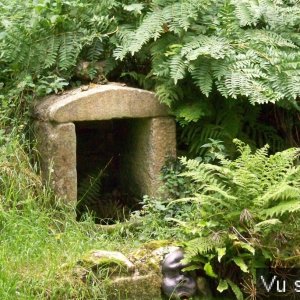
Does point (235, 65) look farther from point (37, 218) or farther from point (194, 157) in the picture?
point (37, 218)

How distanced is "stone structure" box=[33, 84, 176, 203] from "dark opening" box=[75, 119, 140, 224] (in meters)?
0.44

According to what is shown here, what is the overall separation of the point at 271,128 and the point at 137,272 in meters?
2.59

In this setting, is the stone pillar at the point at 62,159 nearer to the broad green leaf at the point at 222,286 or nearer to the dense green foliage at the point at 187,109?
the dense green foliage at the point at 187,109

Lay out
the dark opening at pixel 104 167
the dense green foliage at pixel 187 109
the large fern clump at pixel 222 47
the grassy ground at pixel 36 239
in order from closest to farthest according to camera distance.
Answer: the grassy ground at pixel 36 239 < the dense green foliage at pixel 187 109 < the large fern clump at pixel 222 47 < the dark opening at pixel 104 167

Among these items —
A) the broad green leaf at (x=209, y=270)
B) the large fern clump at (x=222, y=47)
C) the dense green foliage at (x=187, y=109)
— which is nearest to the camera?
the broad green leaf at (x=209, y=270)

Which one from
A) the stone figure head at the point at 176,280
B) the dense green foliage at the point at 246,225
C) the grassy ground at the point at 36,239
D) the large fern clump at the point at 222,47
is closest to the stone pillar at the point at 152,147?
the large fern clump at the point at 222,47

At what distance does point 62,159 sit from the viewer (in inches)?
249

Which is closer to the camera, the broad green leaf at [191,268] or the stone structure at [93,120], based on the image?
the broad green leaf at [191,268]

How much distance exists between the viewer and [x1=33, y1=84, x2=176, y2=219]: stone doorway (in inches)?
247

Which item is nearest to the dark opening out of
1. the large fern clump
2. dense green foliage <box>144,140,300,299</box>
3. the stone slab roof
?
the stone slab roof

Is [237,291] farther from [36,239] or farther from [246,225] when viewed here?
[36,239]

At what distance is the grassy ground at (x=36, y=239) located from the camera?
4.90 metres

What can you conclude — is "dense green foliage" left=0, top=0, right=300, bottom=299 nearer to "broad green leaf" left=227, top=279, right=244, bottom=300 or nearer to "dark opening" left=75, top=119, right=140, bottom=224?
"broad green leaf" left=227, top=279, right=244, bottom=300

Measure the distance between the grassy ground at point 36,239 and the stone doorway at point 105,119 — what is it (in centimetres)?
21
